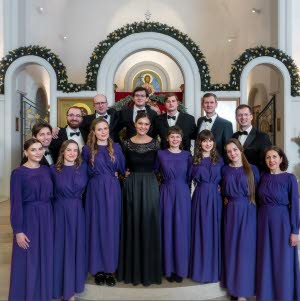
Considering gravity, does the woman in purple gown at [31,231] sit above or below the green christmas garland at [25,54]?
below

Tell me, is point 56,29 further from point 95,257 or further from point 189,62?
point 95,257

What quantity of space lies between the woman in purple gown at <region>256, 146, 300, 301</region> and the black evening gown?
111cm

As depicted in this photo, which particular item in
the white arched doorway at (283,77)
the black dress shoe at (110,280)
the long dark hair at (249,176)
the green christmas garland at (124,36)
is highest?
the green christmas garland at (124,36)

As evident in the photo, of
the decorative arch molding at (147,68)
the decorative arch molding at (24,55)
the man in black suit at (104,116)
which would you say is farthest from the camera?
the decorative arch molding at (147,68)

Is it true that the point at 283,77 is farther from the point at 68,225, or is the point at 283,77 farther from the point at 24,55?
the point at 68,225

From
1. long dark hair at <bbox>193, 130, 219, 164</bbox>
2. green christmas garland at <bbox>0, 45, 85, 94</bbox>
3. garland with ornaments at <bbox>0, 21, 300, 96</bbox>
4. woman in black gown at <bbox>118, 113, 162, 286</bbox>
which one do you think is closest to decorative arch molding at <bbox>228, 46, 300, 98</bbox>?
garland with ornaments at <bbox>0, 21, 300, 96</bbox>

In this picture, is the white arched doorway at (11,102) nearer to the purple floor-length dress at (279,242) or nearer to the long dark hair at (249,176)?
the long dark hair at (249,176)

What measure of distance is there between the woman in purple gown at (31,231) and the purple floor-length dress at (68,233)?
0.42 ft

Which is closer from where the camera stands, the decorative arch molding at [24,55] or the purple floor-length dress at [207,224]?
the purple floor-length dress at [207,224]

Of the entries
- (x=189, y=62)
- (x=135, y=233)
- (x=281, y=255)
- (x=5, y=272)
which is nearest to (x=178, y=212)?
(x=135, y=233)

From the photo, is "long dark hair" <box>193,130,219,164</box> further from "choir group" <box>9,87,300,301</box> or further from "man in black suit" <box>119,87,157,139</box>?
"man in black suit" <box>119,87,157,139</box>

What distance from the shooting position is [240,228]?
4.10m

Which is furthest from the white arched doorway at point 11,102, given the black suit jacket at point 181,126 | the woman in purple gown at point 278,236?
the woman in purple gown at point 278,236

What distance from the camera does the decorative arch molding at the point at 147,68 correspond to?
1524 cm
